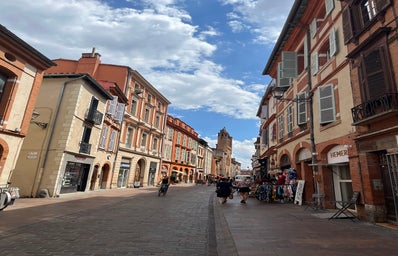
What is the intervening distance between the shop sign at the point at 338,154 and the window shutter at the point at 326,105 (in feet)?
4.10

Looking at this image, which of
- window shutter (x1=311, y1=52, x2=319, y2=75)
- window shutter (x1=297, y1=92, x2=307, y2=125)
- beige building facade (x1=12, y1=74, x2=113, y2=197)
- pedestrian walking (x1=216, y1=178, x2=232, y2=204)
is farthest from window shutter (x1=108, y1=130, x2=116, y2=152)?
window shutter (x1=311, y1=52, x2=319, y2=75)

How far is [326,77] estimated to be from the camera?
1061 cm

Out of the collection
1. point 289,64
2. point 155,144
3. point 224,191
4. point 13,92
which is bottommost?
point 224,191

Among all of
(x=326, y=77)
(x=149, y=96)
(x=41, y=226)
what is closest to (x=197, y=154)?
(x=149, y=96)

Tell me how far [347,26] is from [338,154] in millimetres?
5279

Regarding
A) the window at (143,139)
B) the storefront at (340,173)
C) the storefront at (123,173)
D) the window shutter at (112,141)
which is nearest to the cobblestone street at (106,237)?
the storefront at (340,173)

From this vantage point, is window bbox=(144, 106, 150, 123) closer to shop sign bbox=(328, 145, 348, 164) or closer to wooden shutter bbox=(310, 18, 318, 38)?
wooden shutter bbox=(310, 18, 318, 38)

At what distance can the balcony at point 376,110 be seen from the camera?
6.56m

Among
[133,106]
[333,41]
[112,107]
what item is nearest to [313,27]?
[333,41]

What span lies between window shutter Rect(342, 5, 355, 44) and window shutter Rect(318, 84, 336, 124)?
2032 mm

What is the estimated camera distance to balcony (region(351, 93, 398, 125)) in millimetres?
6562

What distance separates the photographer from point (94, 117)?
17.4m

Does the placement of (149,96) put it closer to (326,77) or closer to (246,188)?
(246,188)

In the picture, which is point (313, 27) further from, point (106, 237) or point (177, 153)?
point (177, 153)
